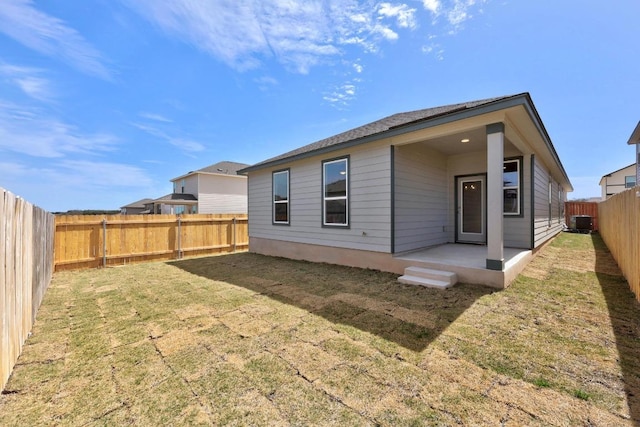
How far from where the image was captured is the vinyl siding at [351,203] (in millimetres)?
5844

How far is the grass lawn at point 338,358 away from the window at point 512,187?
2654mm

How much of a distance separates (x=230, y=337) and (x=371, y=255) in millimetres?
3854

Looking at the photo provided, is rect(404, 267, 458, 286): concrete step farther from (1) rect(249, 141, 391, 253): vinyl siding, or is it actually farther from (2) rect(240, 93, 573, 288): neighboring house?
(1) rect(249, 141, 391, 253): vinyl siding

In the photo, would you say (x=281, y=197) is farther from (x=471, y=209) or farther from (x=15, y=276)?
(x=15, y=276)

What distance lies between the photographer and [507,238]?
6902 mm

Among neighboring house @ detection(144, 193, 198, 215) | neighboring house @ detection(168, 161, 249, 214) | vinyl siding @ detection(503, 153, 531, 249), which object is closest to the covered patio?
vinyl siding @ detection(503, 153, 531, 249)

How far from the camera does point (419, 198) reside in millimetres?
6648

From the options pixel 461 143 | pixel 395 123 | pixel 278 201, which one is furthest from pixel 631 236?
pixel 278 201

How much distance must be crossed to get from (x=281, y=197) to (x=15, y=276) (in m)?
6.36

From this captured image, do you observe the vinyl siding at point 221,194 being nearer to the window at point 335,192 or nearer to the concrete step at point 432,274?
the window at point 335,192

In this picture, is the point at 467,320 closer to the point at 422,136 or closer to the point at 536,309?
the point at 536,309

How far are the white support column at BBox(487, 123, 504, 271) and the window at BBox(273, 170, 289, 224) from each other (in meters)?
5.52

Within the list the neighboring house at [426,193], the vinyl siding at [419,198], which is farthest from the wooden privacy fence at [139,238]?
the vinyl siding at [419,198]

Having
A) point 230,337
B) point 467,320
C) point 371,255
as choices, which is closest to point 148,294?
point 230,337
